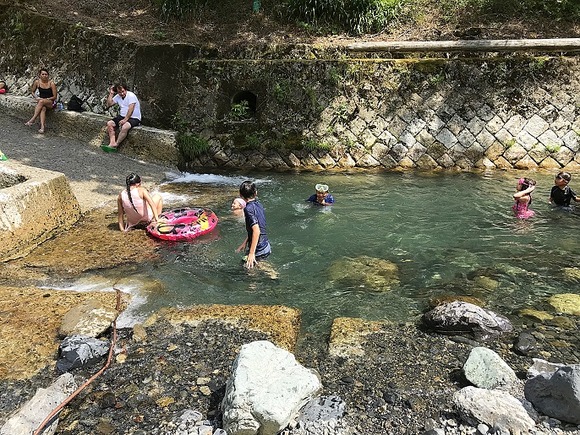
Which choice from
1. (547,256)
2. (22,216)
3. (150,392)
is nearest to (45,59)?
(22,216)

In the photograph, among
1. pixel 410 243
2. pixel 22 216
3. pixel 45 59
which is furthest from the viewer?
pixel 45 59

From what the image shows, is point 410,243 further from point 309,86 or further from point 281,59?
point 281,59

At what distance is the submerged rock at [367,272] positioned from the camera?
21.6 feet

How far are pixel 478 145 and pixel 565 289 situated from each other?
19.1 ft

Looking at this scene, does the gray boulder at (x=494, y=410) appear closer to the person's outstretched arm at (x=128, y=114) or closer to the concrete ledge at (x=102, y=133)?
the concrete ledge at (x=102, y=133)

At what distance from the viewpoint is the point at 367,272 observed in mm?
6906

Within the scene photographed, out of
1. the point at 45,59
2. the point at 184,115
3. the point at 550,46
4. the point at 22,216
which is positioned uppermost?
the point at 550,46

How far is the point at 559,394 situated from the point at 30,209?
23.0 ft

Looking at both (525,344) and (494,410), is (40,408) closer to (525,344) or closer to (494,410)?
(494,410)

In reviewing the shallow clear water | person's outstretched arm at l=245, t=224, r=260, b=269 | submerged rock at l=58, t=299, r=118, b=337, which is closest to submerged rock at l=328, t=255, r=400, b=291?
the shallow clear water

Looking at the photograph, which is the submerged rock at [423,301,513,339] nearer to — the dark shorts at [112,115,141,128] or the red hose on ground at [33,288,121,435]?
the red hose on ground at [33,288,121,435]

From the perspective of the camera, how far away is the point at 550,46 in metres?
11.3

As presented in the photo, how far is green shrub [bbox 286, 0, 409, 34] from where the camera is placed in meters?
13.2

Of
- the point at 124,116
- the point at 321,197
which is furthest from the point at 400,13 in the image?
the point at 124,116
